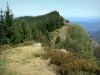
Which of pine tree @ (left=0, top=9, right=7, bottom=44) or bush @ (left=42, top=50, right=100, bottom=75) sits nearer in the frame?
bush @ (left=42, top=50, right=100, bottom=75)

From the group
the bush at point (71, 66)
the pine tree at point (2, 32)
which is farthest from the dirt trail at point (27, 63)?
the pine tree at point (2, 32)

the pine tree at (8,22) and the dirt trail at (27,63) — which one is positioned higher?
the pine tree at (8,22)

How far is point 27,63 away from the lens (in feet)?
50.0

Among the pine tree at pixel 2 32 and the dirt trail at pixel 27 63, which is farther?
the pine tree at pixel 2 32

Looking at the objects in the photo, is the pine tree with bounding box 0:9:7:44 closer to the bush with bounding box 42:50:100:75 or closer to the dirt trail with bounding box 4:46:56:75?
the dirt trail with bounding box 4:46:56:75

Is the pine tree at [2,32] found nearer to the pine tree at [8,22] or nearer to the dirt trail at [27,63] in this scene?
the pine tree at [8,22]

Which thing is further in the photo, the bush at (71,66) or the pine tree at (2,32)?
the pine tree at (2,32)

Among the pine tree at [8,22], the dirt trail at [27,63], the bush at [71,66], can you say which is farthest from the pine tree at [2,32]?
the bush at [71,66]

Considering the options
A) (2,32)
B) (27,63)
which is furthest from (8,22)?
(27,63)

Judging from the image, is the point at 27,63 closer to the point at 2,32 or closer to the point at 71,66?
the point at 71,66

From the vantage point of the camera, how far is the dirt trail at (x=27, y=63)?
13509mm

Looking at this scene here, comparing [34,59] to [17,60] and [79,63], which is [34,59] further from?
[79,63]

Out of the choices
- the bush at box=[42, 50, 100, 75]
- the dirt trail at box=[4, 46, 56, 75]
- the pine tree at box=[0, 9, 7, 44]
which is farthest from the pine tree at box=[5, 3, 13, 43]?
the bush at box=[42, 50, 100, 75]

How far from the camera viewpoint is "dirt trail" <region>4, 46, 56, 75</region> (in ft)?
44.3
